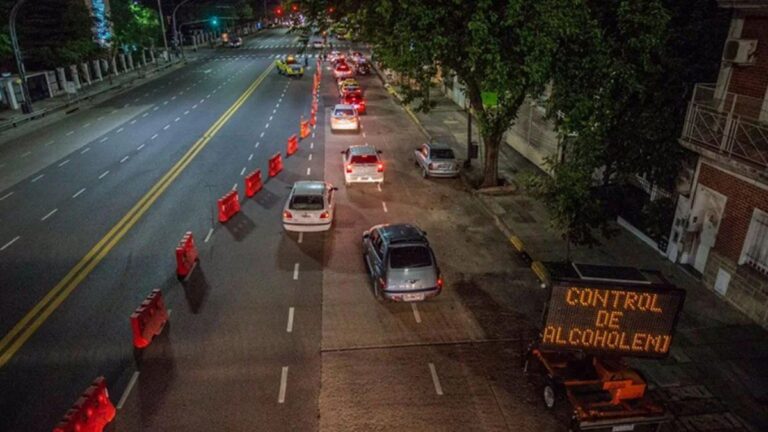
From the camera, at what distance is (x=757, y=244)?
40.4 ft

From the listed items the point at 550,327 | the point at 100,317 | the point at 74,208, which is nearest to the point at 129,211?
the point at 74,208

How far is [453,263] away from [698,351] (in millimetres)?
6745

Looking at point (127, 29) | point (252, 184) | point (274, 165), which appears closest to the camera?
point (252, 184)

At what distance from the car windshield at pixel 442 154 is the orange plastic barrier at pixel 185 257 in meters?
12.2

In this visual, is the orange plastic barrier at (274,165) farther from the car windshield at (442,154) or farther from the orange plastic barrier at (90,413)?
the orange plastic barrier at (90,413)

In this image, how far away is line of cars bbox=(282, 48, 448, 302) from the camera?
500 inches

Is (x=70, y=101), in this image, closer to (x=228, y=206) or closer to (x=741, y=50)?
(x=228, y=206)

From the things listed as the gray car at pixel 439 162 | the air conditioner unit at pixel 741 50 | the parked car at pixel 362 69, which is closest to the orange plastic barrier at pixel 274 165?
the gray car at pixel 439 162

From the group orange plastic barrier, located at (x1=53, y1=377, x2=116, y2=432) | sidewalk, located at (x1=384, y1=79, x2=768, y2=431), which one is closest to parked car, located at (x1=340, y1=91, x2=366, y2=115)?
sidewalk, located at (x1=384, y1=79, x2=768, y2=431)

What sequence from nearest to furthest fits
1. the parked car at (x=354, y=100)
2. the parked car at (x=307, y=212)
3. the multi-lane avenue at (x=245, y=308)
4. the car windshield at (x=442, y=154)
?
the multi-lane avenue at (x=245, y=308), the parked car at (x=307, y=212), the car windshield at (x=442, y=154), the parked car at (x=354, y=100)

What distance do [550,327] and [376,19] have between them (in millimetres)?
12658

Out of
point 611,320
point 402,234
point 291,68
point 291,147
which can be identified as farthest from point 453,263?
point 291,68

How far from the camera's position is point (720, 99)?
1320 cm

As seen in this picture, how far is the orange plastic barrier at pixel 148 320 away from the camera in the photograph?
11.0 metres
